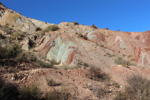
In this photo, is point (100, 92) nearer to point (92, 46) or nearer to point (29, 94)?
point (29, 94)

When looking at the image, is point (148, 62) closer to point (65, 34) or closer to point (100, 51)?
point (100, 51)

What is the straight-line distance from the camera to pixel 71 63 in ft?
45.3

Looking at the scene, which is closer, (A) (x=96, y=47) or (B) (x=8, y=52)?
(B) (x=8, y=52)

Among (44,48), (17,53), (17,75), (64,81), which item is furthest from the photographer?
(44,48)

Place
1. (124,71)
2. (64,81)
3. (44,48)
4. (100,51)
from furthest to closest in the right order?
(44,48)
(100,51)
(124,71)
(64,81)

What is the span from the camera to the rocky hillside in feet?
17.8

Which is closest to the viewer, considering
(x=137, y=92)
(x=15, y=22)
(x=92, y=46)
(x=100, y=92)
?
(x=137, y=92)

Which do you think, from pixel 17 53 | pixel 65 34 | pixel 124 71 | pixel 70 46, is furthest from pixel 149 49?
pixel 17 53

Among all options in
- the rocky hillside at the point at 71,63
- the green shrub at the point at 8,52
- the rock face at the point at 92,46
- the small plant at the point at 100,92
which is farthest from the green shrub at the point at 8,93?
the rock face at the point at 92,46

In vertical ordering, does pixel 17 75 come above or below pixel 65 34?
below

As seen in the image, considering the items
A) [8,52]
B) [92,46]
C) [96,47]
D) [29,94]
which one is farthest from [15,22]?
[29,94]

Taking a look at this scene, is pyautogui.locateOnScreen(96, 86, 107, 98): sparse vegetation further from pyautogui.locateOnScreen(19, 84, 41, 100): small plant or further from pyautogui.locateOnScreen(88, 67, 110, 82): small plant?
Answer: pyautogui.locateOnScreen(19, 84, 41, 100): small plant

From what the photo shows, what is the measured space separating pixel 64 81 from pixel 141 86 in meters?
4.11

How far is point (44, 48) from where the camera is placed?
1805 cm
